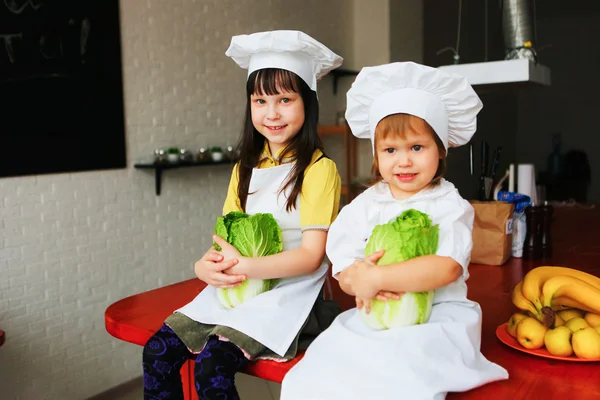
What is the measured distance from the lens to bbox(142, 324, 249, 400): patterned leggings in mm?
1196

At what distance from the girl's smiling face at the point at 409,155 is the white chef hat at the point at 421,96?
31mm

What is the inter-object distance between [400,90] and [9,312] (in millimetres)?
2267

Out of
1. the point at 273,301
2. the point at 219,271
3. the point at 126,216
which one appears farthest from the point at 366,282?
the point at 126,216

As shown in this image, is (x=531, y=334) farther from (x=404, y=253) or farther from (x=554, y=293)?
(x=404, y=253)

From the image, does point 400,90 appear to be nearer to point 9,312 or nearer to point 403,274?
point 403,274

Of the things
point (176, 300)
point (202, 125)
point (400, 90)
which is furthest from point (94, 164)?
point (400, 90)

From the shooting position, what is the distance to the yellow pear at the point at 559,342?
1.22m

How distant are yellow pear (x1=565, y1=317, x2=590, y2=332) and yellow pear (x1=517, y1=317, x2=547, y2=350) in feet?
0.18

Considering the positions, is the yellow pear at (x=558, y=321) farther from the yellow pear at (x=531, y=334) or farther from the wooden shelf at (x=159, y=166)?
the wooden shelf at (x=159, y=166)

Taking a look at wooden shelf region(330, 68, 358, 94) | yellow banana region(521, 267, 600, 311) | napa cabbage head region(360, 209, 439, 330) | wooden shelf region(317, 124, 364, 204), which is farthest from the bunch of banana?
wooden shelf region(330, 68, 358, 94)

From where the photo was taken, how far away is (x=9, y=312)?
8.68 feet

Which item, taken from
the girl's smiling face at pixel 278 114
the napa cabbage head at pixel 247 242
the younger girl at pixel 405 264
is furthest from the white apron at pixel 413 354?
the girl's smiling face at pixel 278 114

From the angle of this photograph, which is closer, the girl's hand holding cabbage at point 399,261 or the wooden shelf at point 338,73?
the girl's hand holding cabbage at point 399,261

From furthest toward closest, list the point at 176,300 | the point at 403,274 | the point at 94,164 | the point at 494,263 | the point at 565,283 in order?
the point at 94,164 < the point at 494,263 < the point at 176,300 < the point at 565,283 < the point at 403,274
